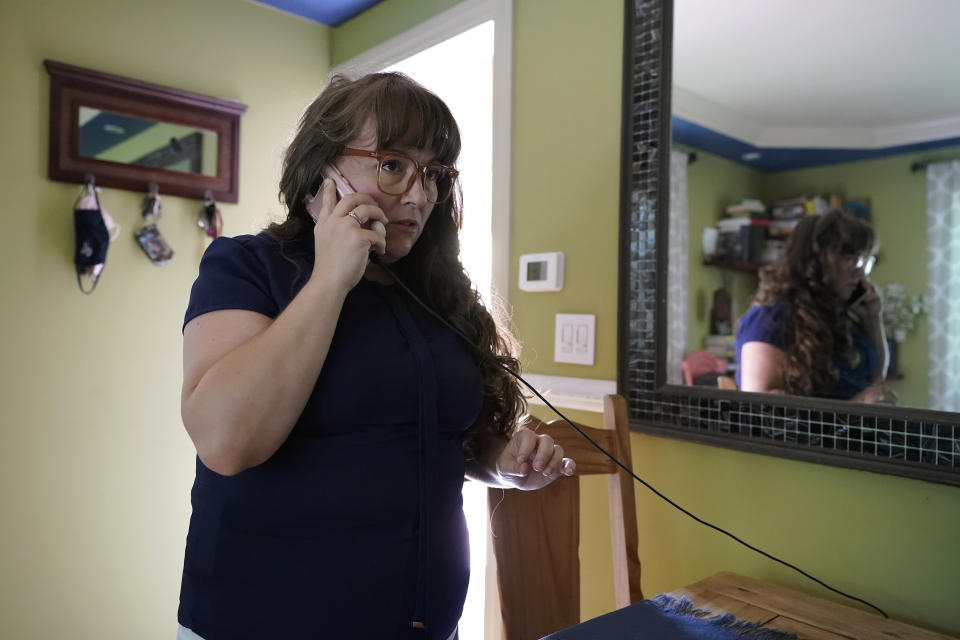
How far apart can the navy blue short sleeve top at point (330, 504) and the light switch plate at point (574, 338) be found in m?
0.78

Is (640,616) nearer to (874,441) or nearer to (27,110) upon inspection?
(874,441)

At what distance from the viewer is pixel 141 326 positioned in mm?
2322

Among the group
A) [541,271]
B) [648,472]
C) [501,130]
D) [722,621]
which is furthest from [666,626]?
[501,130]

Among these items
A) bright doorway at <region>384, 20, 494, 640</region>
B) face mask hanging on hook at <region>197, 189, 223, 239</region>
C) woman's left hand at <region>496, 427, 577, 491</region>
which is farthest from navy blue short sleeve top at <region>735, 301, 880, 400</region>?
face mask hanging on hook at <region>197, 189, 223, 239</region>

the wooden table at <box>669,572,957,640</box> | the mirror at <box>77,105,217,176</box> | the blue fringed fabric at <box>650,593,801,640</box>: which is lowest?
the wooden table at <box>669,572,957,640</box>

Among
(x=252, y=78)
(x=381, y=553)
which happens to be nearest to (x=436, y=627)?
(x=381, y=553)

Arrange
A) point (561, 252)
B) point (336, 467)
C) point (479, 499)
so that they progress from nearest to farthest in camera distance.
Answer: point (336, 467), point (561, 252), point (479, 499)

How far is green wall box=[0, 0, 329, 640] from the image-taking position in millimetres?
2078

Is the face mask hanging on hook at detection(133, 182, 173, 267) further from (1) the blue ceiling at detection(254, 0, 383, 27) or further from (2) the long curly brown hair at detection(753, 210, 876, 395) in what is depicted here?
(2) the long curly brown hair at detection(753, 210, 876, 395)

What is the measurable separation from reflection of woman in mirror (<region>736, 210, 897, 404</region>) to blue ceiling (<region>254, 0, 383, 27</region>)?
6.13 feet

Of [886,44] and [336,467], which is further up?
[886,44]

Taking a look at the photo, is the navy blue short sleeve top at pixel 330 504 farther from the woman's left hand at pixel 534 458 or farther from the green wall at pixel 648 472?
the green wall at pixel 648 472

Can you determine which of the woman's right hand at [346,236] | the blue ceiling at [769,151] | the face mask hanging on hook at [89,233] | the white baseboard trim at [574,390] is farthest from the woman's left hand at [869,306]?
the face mask hanging on hook at [89,233]

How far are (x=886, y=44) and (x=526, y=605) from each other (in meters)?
1.18
